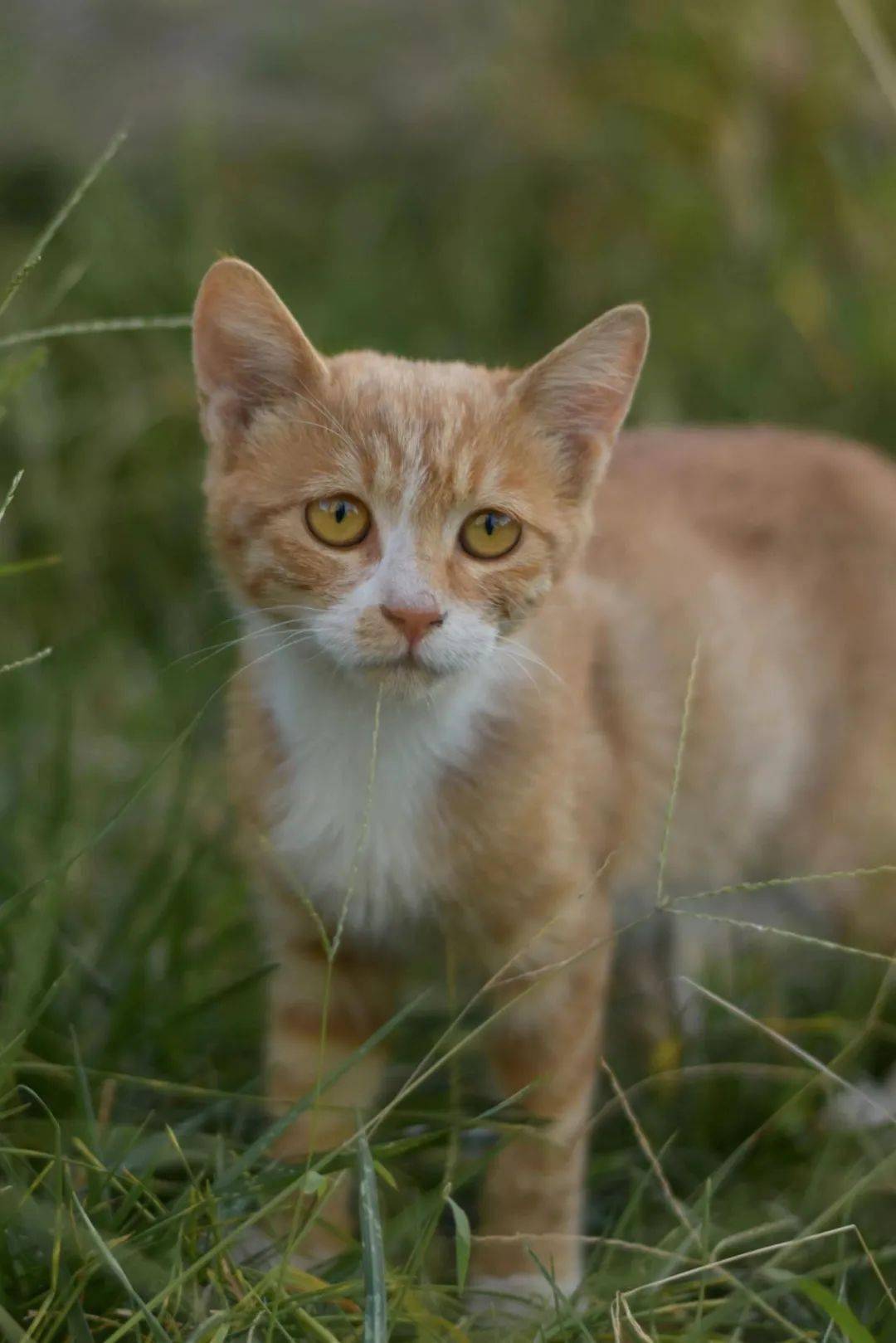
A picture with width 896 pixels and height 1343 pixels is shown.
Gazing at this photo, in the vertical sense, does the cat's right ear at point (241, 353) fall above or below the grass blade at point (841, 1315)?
above

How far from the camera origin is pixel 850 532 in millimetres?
2885

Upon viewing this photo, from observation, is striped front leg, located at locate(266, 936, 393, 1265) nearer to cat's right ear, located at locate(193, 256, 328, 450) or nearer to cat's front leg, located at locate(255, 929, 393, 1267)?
cat's front leg, located at locate(255, 929, 393, 1267)

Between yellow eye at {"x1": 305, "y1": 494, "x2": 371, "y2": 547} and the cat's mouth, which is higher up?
yellow eye at {"x1": 305, "y1": 494, "x2": 371, "y2": 547}

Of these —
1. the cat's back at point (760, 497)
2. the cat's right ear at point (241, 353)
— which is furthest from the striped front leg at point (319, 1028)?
the cat's back at point (760, 497)

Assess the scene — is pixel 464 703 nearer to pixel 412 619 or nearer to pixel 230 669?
pixel 412 619

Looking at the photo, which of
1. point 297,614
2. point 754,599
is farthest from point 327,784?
point 754,599

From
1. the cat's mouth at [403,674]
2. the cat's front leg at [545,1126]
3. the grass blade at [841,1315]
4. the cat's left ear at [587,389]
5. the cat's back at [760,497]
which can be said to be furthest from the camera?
the cat's back at [760,497]

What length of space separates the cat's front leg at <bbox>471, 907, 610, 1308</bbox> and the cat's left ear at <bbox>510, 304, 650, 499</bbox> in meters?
0.64

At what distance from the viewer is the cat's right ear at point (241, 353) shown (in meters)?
1.98

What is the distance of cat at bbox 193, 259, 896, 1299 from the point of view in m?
1.97

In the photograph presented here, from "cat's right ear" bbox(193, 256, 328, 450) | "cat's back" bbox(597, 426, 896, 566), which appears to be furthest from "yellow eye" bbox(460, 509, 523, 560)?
"cat's back" bbox(597, 426, 896, 566)

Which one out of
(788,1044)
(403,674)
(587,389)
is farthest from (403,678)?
(788,1044)

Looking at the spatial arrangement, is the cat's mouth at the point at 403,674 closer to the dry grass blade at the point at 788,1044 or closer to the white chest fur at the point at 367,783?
the white chest fur at the point at 367,783

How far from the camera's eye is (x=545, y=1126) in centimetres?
225
